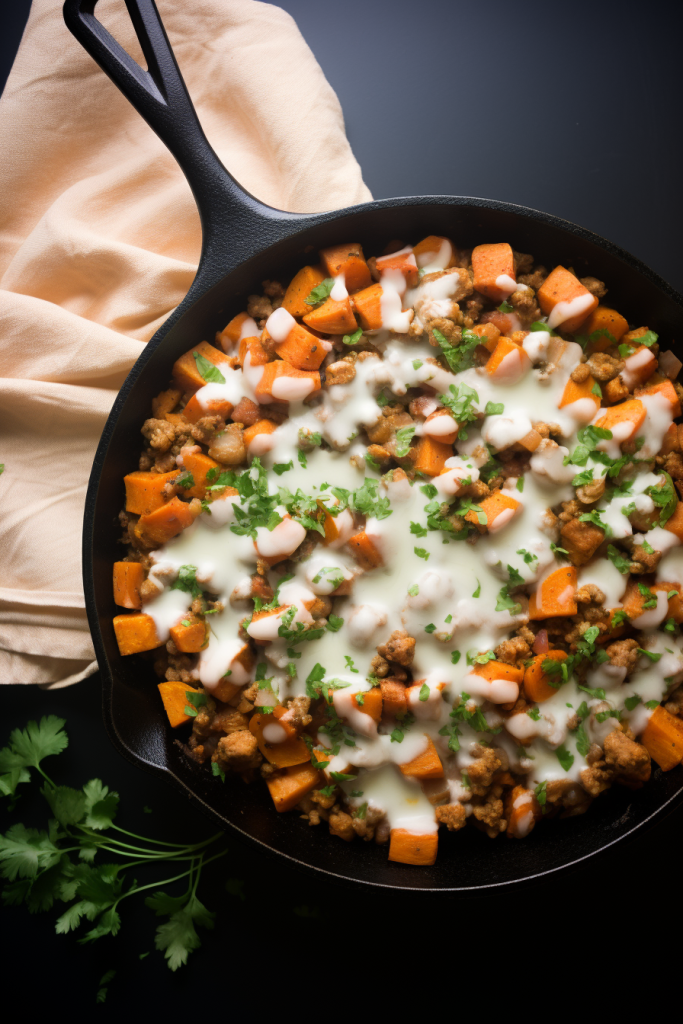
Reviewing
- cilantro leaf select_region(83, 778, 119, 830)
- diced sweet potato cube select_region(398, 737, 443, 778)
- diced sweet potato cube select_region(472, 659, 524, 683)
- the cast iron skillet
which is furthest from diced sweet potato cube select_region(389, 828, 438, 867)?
cilantro leaf select_region(83, 778, 119, 830)

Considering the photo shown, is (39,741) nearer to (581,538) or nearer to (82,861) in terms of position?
(82,861)

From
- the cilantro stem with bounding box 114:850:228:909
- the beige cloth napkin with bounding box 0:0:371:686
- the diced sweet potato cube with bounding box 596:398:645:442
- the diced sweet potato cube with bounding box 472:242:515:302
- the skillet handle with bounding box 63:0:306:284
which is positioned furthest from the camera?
the cilantro stem with bounding box 114:850:228:909

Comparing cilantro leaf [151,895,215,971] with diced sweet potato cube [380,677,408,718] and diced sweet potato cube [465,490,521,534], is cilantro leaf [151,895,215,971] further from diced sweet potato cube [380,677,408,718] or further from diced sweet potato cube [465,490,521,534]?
diced sweet potato cube [465,490,521,534]

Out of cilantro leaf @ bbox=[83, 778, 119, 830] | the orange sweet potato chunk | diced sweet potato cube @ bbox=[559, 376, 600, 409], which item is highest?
diced sweet potato cube @ bbox=[559, 376, 600, 409]

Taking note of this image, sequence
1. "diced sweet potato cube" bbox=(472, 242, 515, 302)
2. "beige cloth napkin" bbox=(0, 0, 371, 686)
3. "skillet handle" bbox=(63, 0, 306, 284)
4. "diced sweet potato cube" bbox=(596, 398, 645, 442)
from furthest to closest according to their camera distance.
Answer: "beige cloth napkin" bbox=(0, 0, 371, 686) < "diced sweet potato cube" bbox=(472, 242, 515, 302) < "diced sweet potato cube" bbox=(596, 398, 645, 442) < "skillet handle" bbox=(63, 0, 306, 284)

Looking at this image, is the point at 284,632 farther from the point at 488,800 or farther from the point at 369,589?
the point at 488,800

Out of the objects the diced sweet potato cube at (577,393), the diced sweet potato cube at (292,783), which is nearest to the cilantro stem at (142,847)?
the diced sweet potato cube at (292,783)
